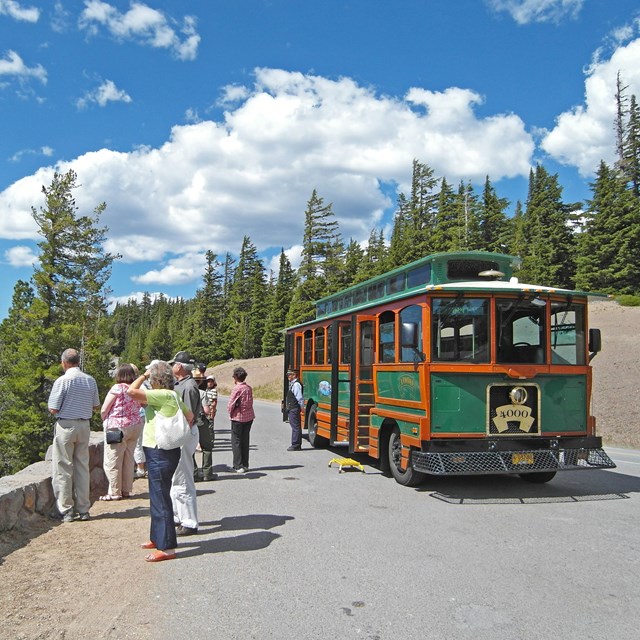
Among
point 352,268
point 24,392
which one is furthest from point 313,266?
point 24,392

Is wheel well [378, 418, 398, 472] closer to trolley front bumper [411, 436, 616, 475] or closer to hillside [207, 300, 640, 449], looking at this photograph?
trolley front bumper [411, 436, 616, 475]

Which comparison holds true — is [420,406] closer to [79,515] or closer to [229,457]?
[79,515]

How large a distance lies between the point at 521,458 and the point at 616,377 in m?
19.7

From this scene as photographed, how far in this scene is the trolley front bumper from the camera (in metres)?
8.22

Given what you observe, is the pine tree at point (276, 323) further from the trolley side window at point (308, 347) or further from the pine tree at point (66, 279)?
the trolley side window at point (308, 347)

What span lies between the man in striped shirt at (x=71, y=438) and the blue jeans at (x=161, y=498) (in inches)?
64.1

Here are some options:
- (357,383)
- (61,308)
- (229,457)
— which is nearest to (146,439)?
(357,383)

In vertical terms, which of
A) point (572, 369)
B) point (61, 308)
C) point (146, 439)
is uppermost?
point (61, 308)

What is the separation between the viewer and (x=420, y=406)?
28.1 feet

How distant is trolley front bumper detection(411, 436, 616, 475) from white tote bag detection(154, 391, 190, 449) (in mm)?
3771

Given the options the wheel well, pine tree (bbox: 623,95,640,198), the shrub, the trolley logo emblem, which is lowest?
the wheel well

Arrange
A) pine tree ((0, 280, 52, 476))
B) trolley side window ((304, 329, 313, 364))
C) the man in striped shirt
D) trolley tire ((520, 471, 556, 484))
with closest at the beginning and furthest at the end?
the man in striped shirt < trolley tire ((520, 471, 556, 484)) < trolley side window ((304, 329, 313, 364)) < pine tree ((0, 280, 52, 476))

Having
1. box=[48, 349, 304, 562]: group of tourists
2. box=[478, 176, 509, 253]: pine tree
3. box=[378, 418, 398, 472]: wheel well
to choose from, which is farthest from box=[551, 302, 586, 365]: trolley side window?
box=[478, 176, 509, 253]: pine tree

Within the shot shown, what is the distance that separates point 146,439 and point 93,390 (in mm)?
1765
